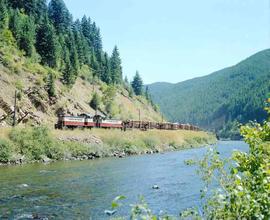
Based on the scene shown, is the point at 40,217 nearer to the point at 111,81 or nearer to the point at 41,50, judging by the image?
the point at 41,50

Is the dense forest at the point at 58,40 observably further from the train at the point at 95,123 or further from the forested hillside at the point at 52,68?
the train at the point at 95,123

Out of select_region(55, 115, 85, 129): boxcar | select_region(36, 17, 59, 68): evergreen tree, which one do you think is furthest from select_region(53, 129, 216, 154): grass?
Answer: select_region(36, 17, 59, 68): evergreen tree

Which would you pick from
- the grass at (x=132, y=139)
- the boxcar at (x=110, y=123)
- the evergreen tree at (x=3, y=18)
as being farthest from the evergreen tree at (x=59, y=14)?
the grass at (x=132, y=139)

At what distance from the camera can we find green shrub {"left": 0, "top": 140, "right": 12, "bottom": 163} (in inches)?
1689

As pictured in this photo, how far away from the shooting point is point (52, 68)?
91.1 metres

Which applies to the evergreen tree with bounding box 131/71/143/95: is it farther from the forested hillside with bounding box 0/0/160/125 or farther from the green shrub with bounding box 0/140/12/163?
the green shrub with bounding box 0/140/12/163

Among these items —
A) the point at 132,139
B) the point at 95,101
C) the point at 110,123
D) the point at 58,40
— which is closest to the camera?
the point at 132,139

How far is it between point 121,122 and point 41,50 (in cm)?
2530

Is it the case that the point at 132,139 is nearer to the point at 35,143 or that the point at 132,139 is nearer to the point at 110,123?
the point at 110,123

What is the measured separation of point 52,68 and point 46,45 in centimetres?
507

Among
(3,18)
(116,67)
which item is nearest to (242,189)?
(3,18)

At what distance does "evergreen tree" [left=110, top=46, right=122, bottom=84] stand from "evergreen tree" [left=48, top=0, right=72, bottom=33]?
2047 centimetres

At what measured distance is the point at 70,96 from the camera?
8712 cm

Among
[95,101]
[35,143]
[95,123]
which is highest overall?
[95,101]
